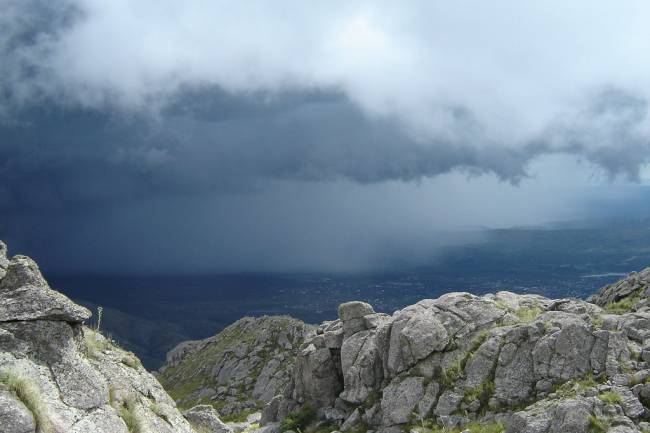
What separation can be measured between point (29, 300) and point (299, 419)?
39637mm

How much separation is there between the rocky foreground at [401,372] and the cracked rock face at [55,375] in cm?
6

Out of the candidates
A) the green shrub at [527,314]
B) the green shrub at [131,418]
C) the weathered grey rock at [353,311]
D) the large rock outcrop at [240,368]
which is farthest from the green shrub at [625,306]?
the large rock outcrop at [240,368]

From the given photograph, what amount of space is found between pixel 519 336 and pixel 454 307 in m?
9.47

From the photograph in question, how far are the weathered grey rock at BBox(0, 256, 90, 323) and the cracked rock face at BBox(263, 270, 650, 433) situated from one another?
2907cm

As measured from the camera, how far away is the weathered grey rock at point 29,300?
2275 cm

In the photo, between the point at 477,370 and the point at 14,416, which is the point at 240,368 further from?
the point at 14,416

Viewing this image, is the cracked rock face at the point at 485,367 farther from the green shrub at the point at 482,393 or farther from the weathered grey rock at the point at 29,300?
the weathered grey rock at the point at 29,300

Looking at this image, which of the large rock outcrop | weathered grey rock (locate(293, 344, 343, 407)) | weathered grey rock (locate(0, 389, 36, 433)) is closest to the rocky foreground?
weathered grey rock (locate(0, 389, 36, 433))

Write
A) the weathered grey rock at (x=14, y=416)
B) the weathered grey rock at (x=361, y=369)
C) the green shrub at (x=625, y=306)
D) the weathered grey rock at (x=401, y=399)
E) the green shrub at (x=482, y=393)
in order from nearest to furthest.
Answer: the weathered grey rock at (x=14, y=416) → the green shrub at (x=482, y=393) → the weathered grey rock at (x=401, y=399) → the weathered grey rock at (x=361, y=369) → the green shrub at (x=625, y=306)

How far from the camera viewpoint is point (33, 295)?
23.6 meters

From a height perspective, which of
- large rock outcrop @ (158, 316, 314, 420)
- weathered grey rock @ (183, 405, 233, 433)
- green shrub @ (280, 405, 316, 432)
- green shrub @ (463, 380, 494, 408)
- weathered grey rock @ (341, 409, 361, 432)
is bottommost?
large rock outcrop @ (158, 316, 314, 420)

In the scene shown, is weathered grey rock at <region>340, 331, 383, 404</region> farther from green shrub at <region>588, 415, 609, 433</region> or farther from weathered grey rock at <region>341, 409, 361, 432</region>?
green shrub at <region>588, 415, 609, 433</region>

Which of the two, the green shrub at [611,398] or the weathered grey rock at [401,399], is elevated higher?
the green shrub at [611,398]

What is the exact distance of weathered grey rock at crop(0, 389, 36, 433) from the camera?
695 inches
